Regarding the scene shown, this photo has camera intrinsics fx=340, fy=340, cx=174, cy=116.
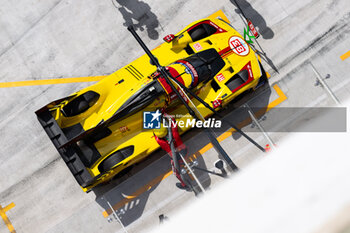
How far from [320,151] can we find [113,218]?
7121 mm

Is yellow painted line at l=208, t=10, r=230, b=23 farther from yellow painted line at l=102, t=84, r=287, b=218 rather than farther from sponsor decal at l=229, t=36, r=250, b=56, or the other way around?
yellow painted line at l=102, t=84, r=287, b=218

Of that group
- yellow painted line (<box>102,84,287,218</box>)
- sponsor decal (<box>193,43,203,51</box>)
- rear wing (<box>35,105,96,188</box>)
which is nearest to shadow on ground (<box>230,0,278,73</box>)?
yellow painted line (<box>102,84,287,218</box>)

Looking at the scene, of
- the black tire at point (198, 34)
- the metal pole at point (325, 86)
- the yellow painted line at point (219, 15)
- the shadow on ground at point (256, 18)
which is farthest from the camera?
the yellow painted line at point (219, 15)

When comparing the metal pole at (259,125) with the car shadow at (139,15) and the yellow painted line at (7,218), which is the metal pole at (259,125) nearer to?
the car shadow at (139,15)

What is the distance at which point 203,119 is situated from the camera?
10688 mm

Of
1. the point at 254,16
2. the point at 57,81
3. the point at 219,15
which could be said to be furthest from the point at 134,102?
the point at 254,16

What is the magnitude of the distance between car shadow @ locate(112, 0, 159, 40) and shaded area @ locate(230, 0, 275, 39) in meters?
3.08

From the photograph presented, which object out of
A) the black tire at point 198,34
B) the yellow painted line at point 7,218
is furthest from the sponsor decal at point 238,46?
the yellow painted line at point 7,218

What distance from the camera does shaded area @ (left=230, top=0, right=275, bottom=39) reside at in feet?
40.8

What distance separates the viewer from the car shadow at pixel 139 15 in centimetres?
1268

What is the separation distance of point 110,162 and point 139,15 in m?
5.75

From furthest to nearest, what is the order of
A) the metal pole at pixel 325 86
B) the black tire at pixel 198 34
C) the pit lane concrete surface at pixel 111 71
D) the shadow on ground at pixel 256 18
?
the shadow on ground at pixel 256 18 < the pit lane concrete surface at pixel 111 71 < the black tire at pixel 198 34 < the metal pole at pixel 325 86

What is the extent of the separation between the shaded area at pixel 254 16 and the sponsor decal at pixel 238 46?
162cm

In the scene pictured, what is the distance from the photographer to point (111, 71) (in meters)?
12.5
